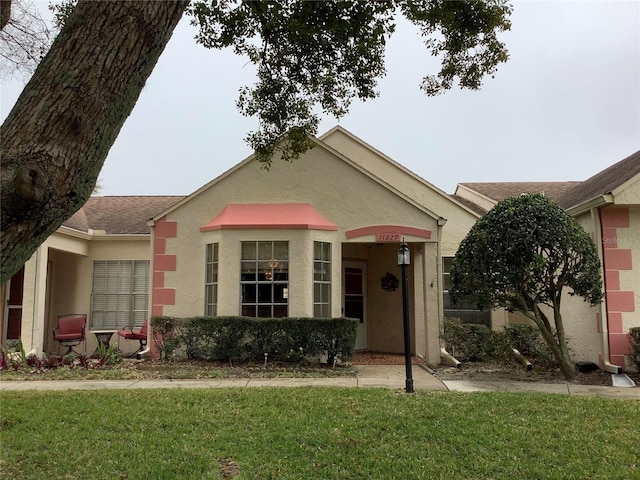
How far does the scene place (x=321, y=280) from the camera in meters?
11.1

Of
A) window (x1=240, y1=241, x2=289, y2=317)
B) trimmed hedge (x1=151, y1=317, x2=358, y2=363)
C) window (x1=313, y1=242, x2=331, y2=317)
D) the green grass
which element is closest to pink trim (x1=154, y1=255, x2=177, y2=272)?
trimmed hedge (x1=151, y1=317, x2=358, y2=363)

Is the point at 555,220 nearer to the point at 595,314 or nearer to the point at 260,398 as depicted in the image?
the point at 595,314

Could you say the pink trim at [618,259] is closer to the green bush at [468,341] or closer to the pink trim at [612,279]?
the pink trim at [612,279]

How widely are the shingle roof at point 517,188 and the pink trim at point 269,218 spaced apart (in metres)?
8.20

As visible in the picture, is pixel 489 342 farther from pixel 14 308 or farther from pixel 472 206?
pixel 14 308

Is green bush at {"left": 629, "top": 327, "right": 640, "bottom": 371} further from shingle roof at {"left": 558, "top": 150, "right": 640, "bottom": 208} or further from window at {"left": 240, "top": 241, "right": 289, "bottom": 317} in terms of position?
window at {"left": 240, "top": 241, "right": 289, "bottom": 317}

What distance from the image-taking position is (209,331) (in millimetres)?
10344

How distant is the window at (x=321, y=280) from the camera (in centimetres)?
1101

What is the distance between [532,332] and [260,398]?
7732 mm

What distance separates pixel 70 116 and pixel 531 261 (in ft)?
26.4

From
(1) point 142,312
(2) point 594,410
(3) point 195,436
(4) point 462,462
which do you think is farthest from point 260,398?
(1) point 142,312

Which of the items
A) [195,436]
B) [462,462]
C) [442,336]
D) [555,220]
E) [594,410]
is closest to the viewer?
[462,462]

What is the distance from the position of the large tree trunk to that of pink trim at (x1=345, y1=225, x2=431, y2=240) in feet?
28.2

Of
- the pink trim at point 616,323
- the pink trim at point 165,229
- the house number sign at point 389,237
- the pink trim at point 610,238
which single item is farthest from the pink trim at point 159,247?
the pink trim at point 616,323
